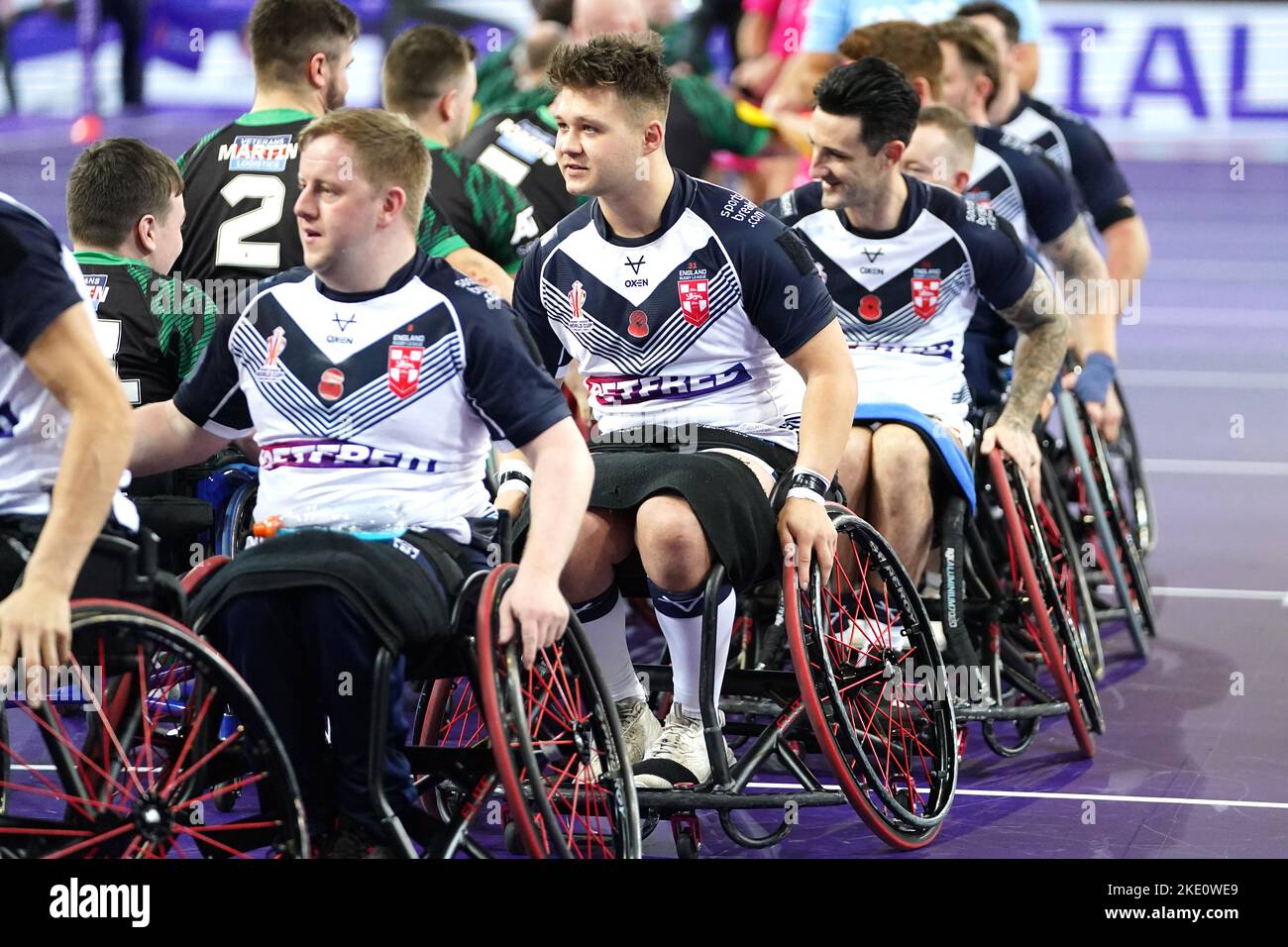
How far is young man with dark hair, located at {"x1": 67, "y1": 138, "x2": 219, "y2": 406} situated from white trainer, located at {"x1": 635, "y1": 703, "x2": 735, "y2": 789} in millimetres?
1513

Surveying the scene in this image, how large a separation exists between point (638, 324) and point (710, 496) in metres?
0.51

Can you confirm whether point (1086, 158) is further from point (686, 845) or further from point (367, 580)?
point (367, 580)

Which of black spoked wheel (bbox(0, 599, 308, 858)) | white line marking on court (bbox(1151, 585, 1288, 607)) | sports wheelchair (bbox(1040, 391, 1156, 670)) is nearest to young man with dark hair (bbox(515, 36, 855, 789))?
black spoked wheel (bbox(0, 599, 308, 858))

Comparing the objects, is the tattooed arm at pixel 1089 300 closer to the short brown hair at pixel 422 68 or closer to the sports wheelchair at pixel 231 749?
the short brown hair at pixel 422 68

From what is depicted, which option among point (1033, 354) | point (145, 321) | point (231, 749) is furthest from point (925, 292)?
point (231, 749)

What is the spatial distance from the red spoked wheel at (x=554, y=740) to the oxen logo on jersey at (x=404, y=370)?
379mm

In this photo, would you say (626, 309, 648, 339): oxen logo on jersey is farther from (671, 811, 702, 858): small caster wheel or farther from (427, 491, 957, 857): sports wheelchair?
(671, 811, 702, 858): small caster wheel

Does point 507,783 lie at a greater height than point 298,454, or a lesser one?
lesser

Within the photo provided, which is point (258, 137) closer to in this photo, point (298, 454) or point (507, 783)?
point (298, 454)

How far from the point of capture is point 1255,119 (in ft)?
64.3

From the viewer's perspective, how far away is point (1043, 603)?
17.1ft

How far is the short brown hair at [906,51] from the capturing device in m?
6.75

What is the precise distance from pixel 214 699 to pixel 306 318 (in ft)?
2.51
